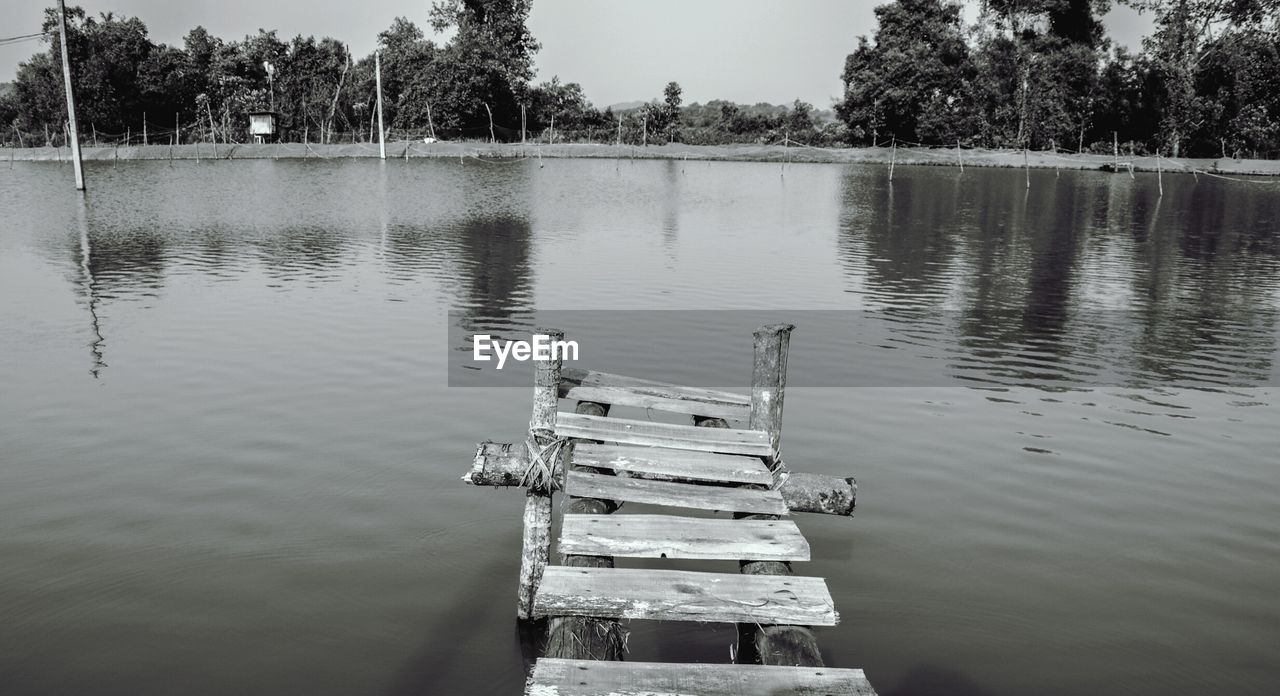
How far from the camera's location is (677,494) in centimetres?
710

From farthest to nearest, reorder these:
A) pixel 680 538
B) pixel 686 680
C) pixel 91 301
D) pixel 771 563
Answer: pixel 91 301
pixel 680 538
pixel 771 563
pixel 686 680


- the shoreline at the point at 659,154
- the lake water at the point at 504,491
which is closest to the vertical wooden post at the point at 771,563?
the lake water at the point at 504,491

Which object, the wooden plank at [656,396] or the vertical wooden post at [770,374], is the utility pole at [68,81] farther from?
the vertical wooden post at [770,374]

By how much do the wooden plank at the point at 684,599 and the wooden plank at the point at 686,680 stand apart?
489 mm

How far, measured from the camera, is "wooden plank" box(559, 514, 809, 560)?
6164 millimetres

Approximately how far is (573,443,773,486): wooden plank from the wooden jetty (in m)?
0.02

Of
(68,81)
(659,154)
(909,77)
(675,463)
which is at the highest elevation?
(909,77)

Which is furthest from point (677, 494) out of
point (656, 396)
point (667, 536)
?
point (656, 396)

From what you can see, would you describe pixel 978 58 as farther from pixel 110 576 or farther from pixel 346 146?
pixel 110 576

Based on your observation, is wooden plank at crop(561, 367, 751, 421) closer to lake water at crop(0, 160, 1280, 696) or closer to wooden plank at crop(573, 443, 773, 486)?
lake water at crop(0, 160, 1280, 696)

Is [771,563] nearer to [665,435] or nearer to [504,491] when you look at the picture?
[665,435]

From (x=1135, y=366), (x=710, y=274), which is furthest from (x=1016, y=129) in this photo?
(x=1135, y=366)

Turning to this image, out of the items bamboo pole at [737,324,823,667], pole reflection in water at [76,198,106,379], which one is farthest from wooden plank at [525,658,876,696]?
pole reflection in water at [76,198,106,379]

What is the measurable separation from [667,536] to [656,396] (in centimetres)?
341
